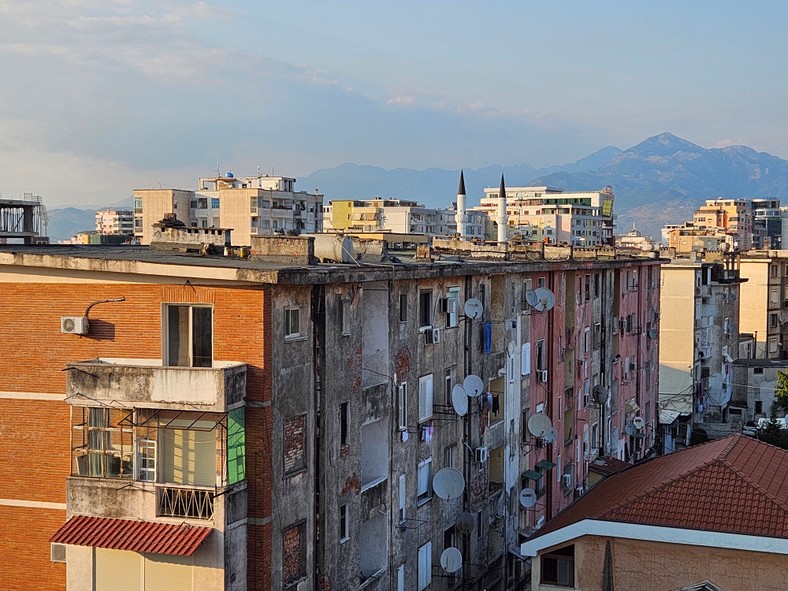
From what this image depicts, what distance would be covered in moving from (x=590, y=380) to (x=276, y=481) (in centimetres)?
2522

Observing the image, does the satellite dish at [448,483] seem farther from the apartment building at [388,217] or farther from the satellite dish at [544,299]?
the apartment building at [388,217]

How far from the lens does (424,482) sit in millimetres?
25641

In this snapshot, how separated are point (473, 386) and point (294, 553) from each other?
31.0 ft

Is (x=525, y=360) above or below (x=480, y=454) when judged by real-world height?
above

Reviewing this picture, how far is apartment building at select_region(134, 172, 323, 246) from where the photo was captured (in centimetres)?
10475

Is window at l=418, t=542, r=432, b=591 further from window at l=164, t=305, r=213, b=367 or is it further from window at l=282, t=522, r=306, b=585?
window at l=164, t=305, r=213, b=367

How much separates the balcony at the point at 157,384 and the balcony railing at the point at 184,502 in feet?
4.93

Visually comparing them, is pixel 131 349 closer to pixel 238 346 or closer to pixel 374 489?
pixel 238 346

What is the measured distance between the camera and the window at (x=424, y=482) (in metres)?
25.3

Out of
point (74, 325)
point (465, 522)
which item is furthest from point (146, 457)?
point (465, 522)

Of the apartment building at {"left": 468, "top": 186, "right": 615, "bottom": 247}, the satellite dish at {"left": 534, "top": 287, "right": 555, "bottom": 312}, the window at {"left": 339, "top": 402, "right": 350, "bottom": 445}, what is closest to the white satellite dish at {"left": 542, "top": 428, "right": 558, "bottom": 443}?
the satellite dish at {"left": 534, "top": 287, "right": 555, "bottom": 312}

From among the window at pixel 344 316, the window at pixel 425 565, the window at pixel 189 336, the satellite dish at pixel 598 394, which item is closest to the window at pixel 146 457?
the window at pixel 189 336

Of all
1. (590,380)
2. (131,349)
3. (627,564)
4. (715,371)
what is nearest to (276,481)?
(131,349)

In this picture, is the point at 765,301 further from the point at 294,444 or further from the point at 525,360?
the point at 294,444
